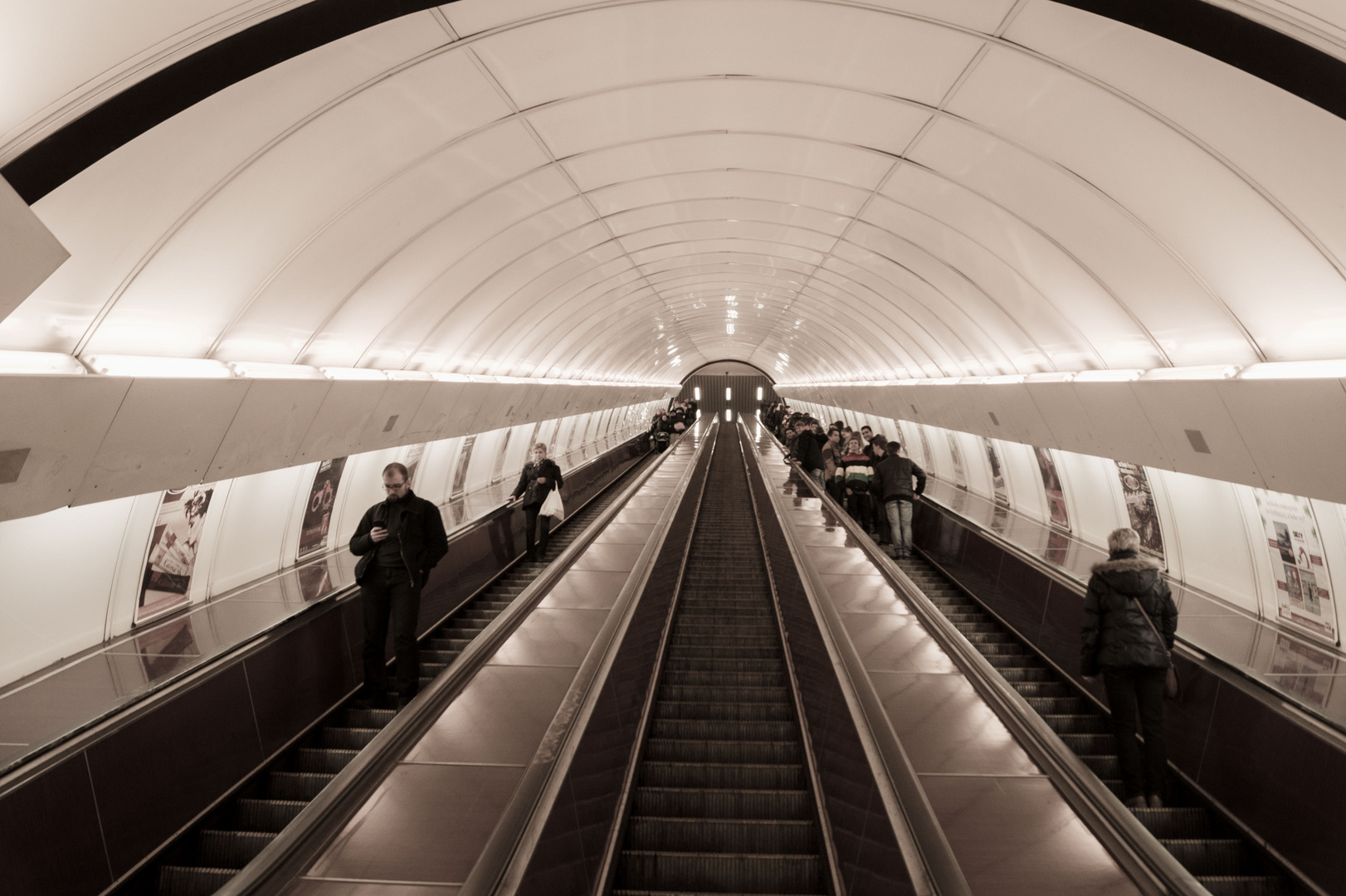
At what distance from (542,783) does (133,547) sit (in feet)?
18.9

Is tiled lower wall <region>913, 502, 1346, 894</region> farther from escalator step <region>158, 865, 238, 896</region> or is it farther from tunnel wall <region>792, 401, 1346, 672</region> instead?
escalator step <region>158, 865, 238, 896</region>

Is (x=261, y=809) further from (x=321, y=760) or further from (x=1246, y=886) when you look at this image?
(x=1246, y=886)

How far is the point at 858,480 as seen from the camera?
13.0 meters

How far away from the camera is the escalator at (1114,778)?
483 cm

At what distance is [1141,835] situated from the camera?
344cm

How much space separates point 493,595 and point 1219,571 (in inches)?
379

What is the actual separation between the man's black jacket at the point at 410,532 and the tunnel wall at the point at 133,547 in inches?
94.2

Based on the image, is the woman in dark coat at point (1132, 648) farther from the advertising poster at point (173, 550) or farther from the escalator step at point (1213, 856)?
the advertising poster at point (173, 550)

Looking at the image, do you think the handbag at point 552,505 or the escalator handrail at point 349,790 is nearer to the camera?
the escalator handrail at point 349,790

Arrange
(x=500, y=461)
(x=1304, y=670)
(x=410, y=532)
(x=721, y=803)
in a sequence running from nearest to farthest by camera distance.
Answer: (x=721, y=803) → (x=1304, y=670) → (x=410, y=532) → (x=500, y=461)

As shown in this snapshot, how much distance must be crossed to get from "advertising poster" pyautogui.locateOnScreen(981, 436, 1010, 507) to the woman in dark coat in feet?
37.0

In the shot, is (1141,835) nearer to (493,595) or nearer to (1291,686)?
(1291,686)

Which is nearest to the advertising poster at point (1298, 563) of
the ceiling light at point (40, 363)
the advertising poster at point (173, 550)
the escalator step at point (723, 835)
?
the escalator step at point (723, 835)

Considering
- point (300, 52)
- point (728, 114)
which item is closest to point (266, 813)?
point (300, 52)
